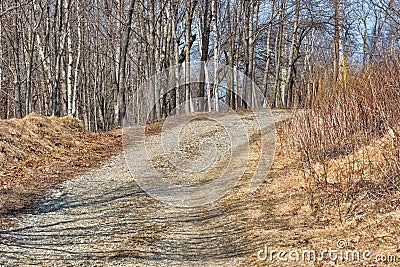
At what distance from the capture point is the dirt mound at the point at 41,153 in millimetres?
8227

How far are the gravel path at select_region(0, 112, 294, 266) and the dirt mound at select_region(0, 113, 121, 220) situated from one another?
Answer: 1.76 ft

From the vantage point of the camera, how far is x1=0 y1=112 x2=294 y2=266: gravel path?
535 centimetres

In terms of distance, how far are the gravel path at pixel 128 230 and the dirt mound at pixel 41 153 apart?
0.54m

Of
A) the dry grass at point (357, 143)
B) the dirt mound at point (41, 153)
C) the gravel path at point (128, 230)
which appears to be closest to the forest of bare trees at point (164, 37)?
the dirt mound at point (41, 153)

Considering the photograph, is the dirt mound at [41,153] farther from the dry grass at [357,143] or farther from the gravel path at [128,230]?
the dry grass at [357,143]

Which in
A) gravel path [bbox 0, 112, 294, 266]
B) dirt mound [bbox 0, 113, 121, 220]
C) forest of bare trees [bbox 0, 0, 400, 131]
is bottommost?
gravel path [bbox 0, 112, 294, 266]

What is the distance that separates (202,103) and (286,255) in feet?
58.0

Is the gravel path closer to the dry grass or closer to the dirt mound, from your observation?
the dirt mound

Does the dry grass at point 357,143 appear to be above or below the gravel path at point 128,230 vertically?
above

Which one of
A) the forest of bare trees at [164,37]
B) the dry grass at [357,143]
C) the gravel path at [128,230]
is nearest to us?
the gravel path at [128,230]

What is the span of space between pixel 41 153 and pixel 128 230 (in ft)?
18.2

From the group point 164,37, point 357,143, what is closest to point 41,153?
point 357,143

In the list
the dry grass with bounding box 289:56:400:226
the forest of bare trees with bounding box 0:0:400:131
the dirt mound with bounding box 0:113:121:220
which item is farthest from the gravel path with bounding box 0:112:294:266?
the forest of bare trees with bounding box 0:0:400:131

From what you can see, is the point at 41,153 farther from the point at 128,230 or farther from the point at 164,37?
the point at 164,37
